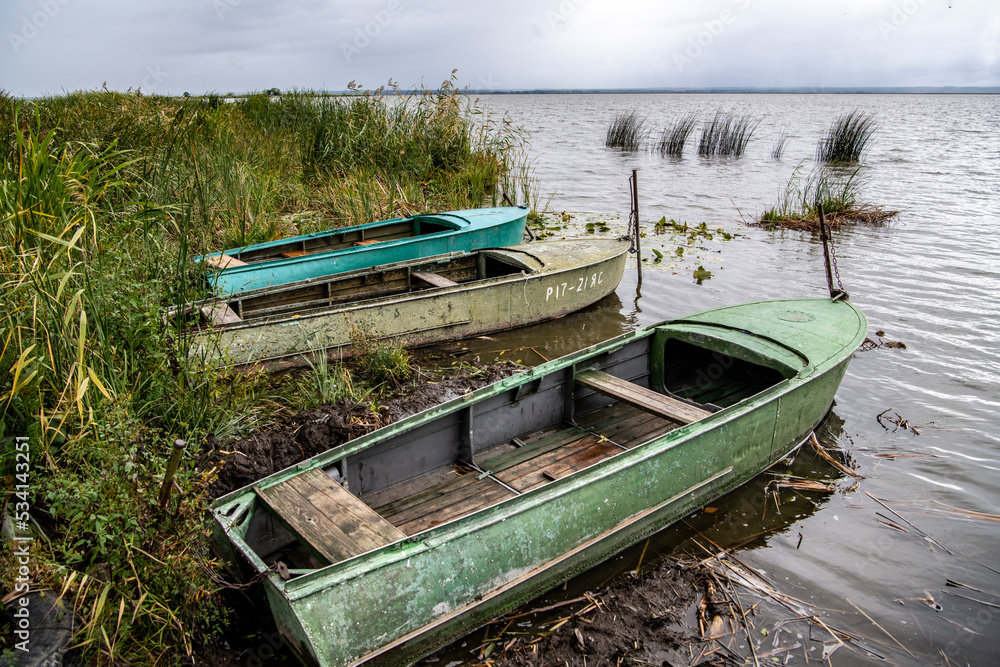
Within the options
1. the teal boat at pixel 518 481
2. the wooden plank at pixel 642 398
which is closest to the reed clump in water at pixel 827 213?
the teal boat at pixel 518 481

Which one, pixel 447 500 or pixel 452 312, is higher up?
pixel 452 312

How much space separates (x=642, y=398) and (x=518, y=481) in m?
1.14

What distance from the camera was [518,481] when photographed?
449cm

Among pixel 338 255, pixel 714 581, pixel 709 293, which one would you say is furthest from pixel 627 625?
pixel 709 293

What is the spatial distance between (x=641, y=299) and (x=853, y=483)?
4.61m

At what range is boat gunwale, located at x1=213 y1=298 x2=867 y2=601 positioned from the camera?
9.53 feet

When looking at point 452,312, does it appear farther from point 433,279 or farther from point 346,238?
point 346,238

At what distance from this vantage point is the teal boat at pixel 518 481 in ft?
9.98

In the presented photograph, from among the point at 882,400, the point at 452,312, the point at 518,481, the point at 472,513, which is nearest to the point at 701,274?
the point at 882,400

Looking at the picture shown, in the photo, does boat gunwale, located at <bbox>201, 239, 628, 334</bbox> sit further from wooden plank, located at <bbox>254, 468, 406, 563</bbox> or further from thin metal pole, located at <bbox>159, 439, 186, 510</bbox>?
thin metal pole, located at <bbox>159, 439, 186, 510</bbox>

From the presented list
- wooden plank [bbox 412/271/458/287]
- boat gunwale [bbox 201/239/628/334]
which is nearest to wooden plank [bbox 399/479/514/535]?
boat gunwale [bbox 201/239/628/334]

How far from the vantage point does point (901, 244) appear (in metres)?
12.2

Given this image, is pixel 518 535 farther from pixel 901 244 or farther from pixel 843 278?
pixel 901 244

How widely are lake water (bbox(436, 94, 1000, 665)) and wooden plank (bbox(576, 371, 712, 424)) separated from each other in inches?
32.5
